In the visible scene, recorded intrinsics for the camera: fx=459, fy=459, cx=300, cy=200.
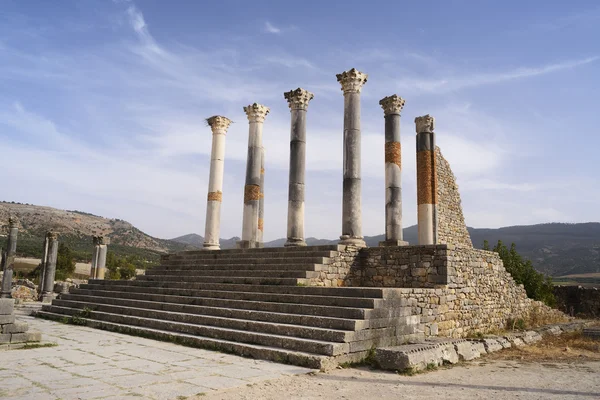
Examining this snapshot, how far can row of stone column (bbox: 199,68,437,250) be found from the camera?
16.2 m

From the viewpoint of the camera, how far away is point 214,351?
29.8ft

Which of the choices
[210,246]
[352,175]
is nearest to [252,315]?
[352,175]

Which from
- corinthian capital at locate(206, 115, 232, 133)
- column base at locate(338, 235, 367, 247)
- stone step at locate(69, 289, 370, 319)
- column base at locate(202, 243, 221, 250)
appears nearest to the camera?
stone step at locate(69, 289, 370, 319)

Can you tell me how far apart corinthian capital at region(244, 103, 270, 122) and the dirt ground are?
14.1 meters

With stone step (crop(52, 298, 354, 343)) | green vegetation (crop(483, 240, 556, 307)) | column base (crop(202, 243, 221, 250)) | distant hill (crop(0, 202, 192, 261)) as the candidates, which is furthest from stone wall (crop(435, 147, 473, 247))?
distant hill (crop(0, 202, 192, 261))

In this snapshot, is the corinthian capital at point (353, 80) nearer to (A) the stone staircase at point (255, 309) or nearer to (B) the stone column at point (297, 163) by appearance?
(B) the stone column at point (297, 163)

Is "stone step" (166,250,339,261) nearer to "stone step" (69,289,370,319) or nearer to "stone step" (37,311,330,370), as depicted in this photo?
"stone step" (69,289,370,319)

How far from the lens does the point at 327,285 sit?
43.8 feet

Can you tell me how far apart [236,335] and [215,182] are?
11.8m

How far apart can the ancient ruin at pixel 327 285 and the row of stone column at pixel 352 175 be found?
0.04 meters

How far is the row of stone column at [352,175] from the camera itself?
53.1ft

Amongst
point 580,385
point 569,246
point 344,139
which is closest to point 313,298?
point 580,385

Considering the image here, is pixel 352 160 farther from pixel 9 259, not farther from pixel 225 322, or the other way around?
pixel 9 259

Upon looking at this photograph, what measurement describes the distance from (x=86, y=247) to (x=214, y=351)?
6623 cm
